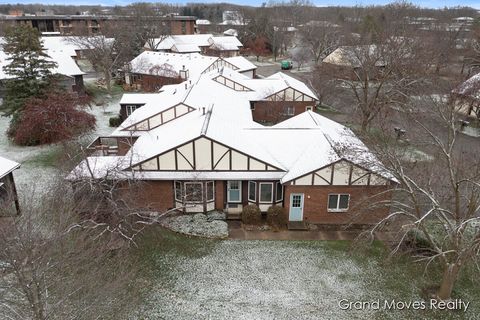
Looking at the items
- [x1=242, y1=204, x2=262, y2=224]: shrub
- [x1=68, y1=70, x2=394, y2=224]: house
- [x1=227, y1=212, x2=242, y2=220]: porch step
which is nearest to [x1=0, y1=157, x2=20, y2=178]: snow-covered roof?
[x1=68, y1=70, x2=394, y2=224]: house

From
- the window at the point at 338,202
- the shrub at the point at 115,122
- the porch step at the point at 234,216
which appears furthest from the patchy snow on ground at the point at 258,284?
the shrub at the point at 115,122

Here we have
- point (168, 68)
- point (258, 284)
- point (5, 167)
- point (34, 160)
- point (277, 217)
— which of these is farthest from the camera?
point (168, 68)

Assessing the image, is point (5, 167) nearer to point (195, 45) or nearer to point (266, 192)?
point (266, 192)

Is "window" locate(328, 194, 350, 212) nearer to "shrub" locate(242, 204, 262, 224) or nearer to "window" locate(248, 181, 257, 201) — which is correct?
"shrub" locate(242, 204, 262, 224)

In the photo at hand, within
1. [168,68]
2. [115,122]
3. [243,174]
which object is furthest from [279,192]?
[168,68]

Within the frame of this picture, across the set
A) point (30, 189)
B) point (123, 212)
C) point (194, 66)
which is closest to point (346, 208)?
point (123, 212)
